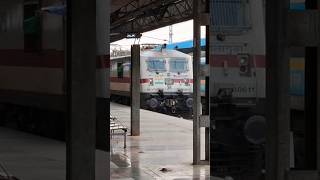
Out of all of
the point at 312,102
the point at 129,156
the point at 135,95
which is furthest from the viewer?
the point at 135,95

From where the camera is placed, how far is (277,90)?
4.02 metres

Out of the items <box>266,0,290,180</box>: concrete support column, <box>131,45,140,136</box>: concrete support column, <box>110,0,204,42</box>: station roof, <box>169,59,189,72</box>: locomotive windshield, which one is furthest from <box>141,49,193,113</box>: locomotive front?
<box>266,0,290,180</box>: concrete support column

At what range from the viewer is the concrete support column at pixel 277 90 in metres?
3.99

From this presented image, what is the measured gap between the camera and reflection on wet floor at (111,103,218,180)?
997cm

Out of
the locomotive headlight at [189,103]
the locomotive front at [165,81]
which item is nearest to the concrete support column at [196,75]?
the locomotive front at [165,81]

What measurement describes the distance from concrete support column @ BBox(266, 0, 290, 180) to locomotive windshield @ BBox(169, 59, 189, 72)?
26179mm

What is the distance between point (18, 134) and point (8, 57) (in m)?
0.88

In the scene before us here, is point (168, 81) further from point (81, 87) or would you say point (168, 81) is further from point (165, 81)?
point (81, 87)

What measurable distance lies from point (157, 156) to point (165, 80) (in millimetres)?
18648

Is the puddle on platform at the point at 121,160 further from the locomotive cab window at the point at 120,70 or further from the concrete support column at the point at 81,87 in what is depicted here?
the locomotive cab window at the point at 120,70

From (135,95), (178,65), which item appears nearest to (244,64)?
(135,95)

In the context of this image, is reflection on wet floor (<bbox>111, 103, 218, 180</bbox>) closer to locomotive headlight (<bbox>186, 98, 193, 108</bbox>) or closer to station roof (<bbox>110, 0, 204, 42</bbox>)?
station roof (<bbox>110, 0, 204, 42</bbox>)

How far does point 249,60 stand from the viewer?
18.5 feet

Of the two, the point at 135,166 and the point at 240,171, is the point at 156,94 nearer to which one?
the point at 135,166
